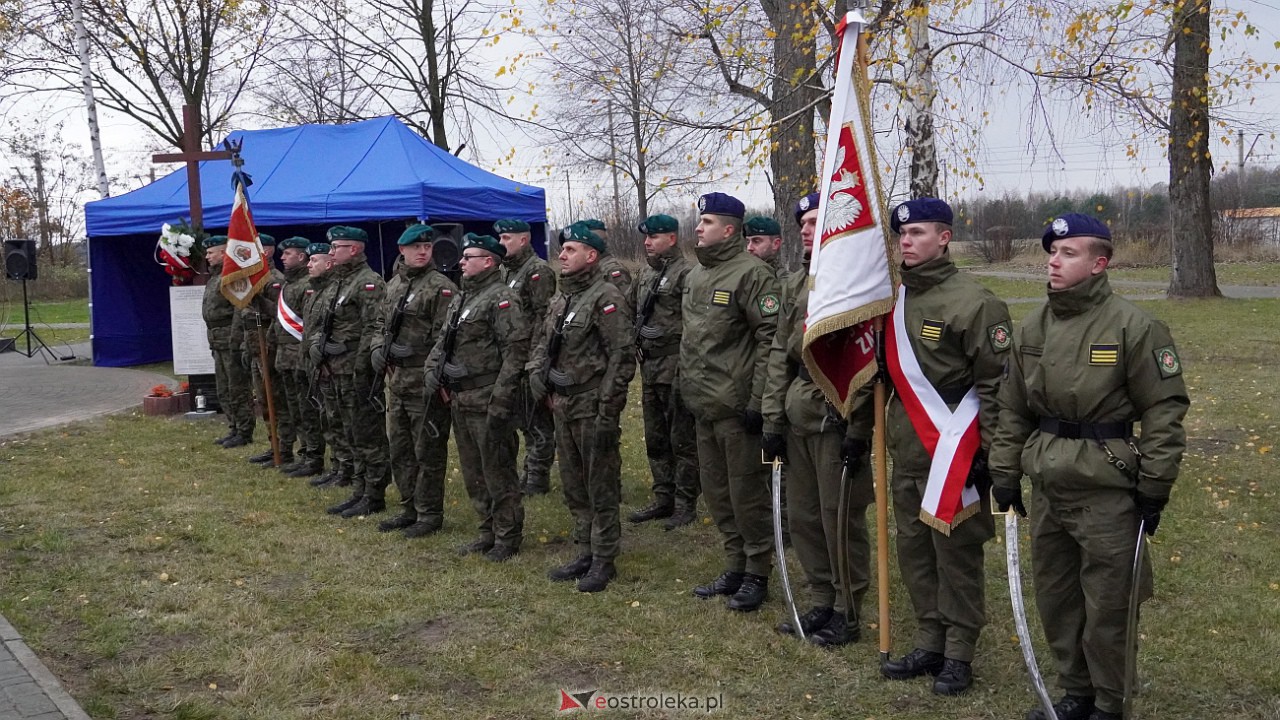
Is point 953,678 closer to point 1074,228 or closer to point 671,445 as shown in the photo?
point 1074,228

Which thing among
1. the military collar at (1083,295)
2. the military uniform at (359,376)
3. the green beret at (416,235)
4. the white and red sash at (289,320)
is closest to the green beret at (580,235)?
the green beret at (416,235)

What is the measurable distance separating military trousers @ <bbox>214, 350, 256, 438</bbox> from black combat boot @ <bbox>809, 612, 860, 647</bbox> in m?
7.45

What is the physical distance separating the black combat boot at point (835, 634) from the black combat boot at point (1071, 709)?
3.53ft

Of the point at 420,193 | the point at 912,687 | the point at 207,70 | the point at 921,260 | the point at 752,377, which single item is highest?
the point at 207,70

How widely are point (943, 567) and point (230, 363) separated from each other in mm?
8286

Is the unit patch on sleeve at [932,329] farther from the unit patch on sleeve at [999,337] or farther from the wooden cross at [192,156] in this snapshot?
the wooden cross at [192,156]

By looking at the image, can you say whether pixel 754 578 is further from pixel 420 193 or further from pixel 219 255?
pixel 420 193

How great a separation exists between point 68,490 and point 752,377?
6311 mm

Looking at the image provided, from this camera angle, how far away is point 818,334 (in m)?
4.62

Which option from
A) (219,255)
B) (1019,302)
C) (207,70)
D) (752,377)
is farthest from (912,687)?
(207,70)

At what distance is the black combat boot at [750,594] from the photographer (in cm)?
559

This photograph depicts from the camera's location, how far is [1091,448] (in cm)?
379

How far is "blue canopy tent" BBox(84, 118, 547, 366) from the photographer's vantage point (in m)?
15.4

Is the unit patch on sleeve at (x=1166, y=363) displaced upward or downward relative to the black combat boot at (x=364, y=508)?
upward
